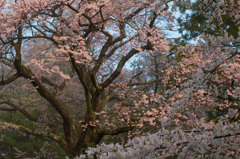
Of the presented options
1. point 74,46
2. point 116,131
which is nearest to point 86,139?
point 116,131

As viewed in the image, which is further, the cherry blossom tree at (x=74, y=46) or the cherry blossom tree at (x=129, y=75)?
the cherry blossom tree at (x=74, y=46)

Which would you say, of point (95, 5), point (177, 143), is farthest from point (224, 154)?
point (95, 5)

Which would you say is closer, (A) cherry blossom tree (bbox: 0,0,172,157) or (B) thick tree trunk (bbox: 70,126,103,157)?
(A) cherry blossom tree (bbox: 0,0,172,157)

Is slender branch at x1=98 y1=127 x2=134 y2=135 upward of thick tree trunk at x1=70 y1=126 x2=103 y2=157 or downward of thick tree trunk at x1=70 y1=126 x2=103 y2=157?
upward

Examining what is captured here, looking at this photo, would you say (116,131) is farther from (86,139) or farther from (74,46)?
(74,46)

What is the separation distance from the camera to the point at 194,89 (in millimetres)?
2342

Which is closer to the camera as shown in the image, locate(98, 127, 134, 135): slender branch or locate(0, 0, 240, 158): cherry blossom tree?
locate(0, 0, 240, 158): cherry blossom tree

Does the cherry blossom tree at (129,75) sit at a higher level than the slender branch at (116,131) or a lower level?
higher

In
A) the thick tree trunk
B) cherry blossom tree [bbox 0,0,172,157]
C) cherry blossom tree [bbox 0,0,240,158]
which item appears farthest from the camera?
the thick tree trunk

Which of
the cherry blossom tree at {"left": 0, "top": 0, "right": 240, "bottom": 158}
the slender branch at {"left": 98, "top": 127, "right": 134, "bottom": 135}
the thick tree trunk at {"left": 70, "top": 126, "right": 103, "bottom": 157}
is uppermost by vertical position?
the cherry blossom tree at {"left": 0, "top": 0, "right": 240, "bottom": 158}

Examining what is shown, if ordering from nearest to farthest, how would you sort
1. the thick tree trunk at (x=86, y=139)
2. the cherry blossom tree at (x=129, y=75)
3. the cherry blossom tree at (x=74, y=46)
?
the cherry blossom tree at (x=129, y=75), the cherry blossom tree at (x=74, y=46), the thick tree trunk at (x=86, y=139)

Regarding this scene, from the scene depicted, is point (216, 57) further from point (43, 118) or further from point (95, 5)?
point (43, 118)

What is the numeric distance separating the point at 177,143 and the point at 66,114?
18.2 feet

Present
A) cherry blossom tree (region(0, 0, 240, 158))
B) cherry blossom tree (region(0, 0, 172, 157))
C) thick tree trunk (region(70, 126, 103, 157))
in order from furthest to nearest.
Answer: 1. thick tree trunk (region(70, 126, 103, 157))
2. cherry blossom tree (region(0, 0, 172, 157))
3. cherry blossom tree (region(0, 0, 240, 158))
